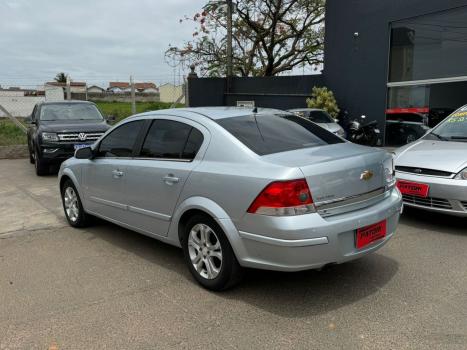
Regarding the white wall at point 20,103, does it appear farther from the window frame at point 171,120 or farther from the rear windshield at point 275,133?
the rear windshield at point 275,133

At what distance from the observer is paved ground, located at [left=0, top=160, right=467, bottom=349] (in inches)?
124

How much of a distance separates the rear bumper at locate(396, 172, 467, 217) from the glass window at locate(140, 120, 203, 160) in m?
3.03

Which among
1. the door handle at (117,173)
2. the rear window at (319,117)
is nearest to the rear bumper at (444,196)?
the door handle at (117,173)

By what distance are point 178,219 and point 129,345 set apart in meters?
1.27

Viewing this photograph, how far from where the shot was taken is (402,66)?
1304 centimetres

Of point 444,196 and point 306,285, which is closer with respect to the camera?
point 306,285

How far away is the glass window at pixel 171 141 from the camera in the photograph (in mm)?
4164

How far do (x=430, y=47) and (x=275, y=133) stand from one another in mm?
9862

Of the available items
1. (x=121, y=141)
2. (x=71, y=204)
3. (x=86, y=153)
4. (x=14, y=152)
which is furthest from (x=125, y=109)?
(x=121, y=141)

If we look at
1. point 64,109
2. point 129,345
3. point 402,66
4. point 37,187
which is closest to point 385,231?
point 129,345

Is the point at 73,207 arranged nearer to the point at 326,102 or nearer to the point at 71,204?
the point at 71,204

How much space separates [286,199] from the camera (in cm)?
335

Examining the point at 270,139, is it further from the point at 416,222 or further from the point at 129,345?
the point at 416,222

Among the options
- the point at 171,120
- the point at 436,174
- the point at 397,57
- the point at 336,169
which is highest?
the point at 397,57
